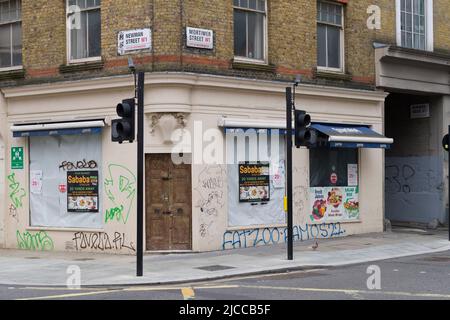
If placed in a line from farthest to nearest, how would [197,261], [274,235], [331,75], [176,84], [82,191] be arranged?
[331,75] → [274,235] → [82,191] → [176,84] → [197,261]

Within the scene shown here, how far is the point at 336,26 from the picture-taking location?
20094 mm

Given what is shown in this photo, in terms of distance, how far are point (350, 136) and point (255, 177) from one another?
3255mm

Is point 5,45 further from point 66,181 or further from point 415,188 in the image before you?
point 415,188

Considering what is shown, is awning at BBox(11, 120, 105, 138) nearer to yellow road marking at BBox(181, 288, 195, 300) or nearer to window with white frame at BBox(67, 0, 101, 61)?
window with white frame at BBox(67, 0, 101, 61)

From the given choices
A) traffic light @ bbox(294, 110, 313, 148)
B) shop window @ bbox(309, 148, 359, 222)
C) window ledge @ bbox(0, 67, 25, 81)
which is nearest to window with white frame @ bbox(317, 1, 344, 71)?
shop window @ bbox(309, 148, 359, 222)

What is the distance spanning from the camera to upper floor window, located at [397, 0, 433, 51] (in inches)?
856

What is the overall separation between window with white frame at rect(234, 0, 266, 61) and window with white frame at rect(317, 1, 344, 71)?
2.19 metres

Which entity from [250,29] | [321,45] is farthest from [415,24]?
A: [250,29]

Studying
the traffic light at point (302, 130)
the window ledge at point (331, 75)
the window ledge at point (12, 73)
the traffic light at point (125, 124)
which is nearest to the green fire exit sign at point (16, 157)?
the window ledge at point (12, 73)

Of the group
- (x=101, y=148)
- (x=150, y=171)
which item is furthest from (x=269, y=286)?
(x=101, y=148)

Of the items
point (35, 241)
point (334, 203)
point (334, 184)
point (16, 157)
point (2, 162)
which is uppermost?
point (16, 157)

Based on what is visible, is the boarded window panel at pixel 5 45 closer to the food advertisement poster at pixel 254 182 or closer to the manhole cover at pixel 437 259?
the food advertisement poster at pixel 254 182

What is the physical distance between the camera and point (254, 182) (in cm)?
1784

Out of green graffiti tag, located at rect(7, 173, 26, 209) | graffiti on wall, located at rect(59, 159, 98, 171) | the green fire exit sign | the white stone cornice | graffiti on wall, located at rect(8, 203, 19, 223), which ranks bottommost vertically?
graffiti on wall, located at rect(8, 203, 19, 223)
